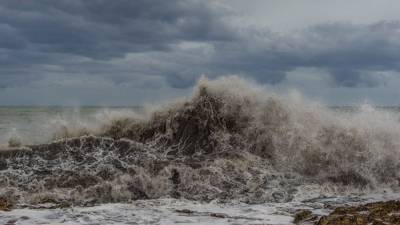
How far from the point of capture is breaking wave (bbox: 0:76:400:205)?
8.42 meters

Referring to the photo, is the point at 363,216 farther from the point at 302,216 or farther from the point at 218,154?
the point at 218,154

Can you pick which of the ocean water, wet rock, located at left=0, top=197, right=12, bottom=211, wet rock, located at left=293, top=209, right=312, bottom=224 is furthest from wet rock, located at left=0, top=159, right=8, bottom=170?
wet rock, located at left=293, top=209, right=312, bottom=224

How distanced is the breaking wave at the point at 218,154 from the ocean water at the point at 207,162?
0.9 inches

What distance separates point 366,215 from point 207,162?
146 inches

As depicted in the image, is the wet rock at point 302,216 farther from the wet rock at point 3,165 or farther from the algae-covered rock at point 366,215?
the wet rock at point 3,165

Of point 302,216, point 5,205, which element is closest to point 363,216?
point 302,216

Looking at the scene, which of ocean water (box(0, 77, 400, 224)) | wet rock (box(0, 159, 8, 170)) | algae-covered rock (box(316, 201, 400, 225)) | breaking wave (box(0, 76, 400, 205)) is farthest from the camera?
wet rock (box(0, 159, 8, 170))

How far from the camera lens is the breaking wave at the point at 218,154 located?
8.42 m

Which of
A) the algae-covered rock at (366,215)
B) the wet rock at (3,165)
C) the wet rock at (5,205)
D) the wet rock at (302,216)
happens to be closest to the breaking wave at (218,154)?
the wet rock at (3,165)

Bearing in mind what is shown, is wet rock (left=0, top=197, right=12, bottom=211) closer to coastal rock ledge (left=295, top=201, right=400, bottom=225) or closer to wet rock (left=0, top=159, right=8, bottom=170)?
wet rock (left=0, top=159, right=8, bottom=170)

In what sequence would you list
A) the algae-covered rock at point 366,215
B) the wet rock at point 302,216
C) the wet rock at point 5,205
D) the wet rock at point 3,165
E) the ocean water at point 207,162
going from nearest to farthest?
the algae-covered rock at point 366,215 → the wet rock at point 302,216 → the wet rock at point 5,205 → the ocean water at point 207,162 → the wet rock at point 3,165

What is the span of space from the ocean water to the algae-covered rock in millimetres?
546

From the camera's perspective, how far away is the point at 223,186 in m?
8.66

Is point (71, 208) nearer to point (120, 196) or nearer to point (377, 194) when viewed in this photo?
point (120, 196)
